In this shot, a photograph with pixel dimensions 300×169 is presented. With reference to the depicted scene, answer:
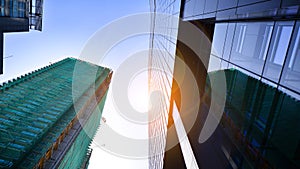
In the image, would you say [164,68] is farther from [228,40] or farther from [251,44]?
[251,44]

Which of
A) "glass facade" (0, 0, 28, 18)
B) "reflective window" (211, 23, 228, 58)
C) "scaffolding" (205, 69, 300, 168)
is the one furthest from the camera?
"glass facade" (0, 0, 28, 18)

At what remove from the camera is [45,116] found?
45938 millimetres

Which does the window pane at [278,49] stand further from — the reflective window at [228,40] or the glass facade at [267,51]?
A: the reflective window at [228,40]

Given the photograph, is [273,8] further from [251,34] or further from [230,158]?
[230,158]

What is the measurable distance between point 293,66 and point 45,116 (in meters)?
46.4

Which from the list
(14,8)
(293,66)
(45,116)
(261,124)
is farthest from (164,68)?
(45,116)

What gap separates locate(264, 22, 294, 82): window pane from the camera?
7.68m

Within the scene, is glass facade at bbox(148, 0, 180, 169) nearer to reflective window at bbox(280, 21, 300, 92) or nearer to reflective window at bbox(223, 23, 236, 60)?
reflective window at bbox(223, 23, 236, 60)

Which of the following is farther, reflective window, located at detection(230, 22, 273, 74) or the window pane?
reflective window, located at detection(230, 22, 273, 74)

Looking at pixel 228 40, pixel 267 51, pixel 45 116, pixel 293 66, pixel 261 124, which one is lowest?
pixel 45 116

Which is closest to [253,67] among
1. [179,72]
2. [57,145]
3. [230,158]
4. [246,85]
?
[246,85]

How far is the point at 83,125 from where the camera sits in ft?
179

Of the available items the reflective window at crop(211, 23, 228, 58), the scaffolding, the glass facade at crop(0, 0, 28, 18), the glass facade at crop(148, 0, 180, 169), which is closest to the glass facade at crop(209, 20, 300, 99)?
the scaffolding

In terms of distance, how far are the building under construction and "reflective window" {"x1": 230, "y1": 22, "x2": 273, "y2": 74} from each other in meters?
30.9
